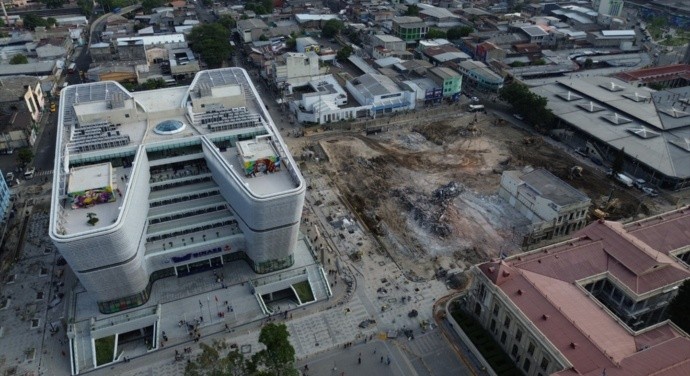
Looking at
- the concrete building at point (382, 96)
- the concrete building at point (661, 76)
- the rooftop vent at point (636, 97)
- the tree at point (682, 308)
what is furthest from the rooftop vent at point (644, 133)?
the tree at point (682, 308)

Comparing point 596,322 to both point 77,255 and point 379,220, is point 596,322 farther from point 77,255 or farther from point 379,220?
point 77,255

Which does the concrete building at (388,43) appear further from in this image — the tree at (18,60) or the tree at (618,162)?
the tree at (18,60)

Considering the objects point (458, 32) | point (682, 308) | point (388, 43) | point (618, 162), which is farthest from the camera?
point (458, 32)

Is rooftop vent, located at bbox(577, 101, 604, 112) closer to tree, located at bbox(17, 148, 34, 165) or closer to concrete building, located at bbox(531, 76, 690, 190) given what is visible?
concrete building, located at bbox(531, 76, 690, 190)

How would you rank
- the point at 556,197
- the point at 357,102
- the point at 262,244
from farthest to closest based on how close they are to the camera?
the point at 357,102 < the point at 556,197 < the point at 262,244

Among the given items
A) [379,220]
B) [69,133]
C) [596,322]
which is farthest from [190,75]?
Answer: [596,322]

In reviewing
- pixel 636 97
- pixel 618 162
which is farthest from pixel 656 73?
pixel 618 162

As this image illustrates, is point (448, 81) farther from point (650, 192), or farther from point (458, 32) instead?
point (650, 192)
